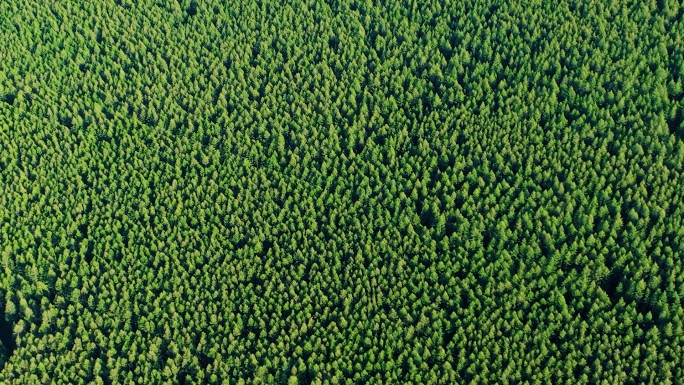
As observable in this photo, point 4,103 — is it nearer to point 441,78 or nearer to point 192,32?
point 192,32

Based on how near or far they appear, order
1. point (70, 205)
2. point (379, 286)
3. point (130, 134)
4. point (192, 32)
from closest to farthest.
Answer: point (379, 286) → point (70, 205) → point (130, 134) → point (192, 32)

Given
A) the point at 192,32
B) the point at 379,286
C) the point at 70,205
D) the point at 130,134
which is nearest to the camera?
the point at 379,286

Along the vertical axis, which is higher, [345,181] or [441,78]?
[441,78]

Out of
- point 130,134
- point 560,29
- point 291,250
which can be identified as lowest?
point 291,250

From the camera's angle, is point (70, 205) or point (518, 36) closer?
point (70, 205)

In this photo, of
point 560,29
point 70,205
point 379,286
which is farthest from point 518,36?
point 70,205

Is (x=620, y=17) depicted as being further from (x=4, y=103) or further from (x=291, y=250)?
(x=4, y=103)

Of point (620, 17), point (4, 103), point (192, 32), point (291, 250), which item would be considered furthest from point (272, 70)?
point (620, 17)
